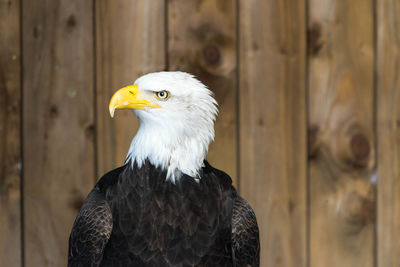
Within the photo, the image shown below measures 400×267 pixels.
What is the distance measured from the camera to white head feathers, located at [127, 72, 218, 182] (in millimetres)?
1602

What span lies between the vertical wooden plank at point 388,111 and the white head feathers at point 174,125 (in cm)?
100

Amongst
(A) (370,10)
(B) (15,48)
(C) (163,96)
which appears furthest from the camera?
(A) (370,10)

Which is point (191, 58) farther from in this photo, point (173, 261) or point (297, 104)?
point (173, 261)

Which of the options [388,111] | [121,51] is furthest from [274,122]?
[121,51]

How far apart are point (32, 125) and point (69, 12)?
18.3 inches

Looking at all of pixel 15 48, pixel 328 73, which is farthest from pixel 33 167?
pixel 328 73

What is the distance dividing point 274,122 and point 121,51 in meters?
0.68

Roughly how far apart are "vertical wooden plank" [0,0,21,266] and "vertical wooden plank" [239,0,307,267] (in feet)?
2.90

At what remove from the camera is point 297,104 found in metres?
2.32

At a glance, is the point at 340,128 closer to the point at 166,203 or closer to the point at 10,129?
the point at 166,203

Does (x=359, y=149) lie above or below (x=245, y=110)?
below

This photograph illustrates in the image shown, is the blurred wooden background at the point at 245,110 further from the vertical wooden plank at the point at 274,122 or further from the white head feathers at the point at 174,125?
the white head feathers at the point at 174,125

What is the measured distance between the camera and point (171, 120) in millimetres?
1617

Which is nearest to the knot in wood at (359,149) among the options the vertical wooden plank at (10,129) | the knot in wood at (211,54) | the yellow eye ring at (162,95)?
the knot in wood at (211,54)
